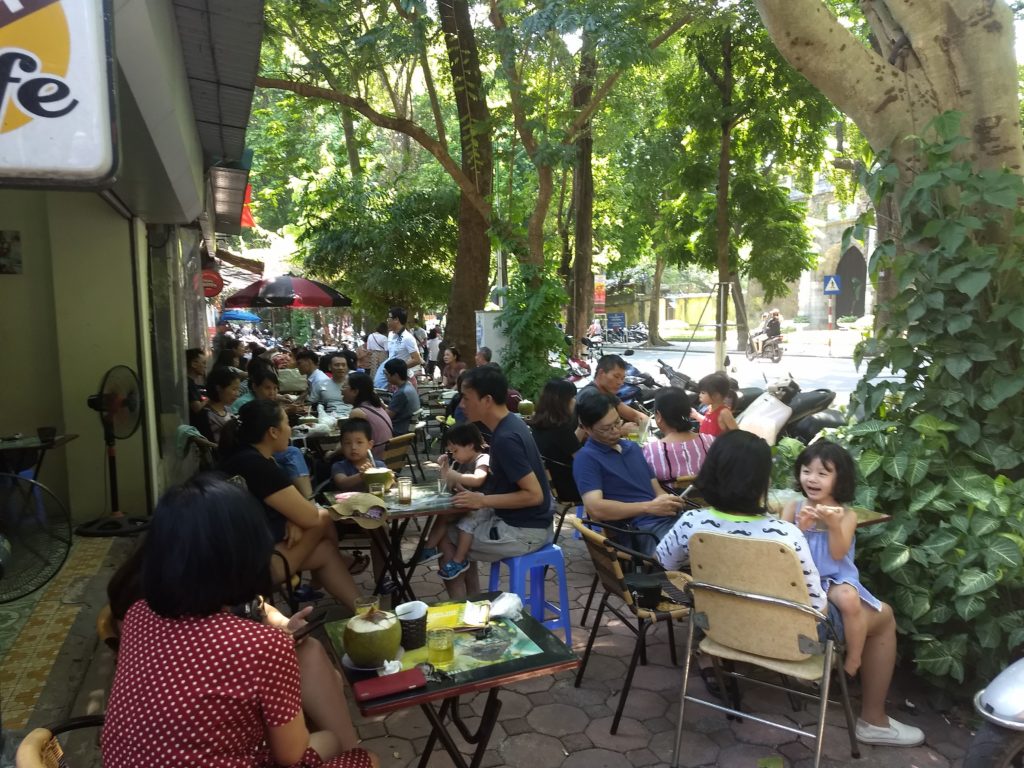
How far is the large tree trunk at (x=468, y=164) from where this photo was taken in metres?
9.68

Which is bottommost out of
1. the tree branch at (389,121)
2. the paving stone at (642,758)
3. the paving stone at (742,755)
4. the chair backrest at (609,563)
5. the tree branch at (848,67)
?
the paving stone at (642,758)

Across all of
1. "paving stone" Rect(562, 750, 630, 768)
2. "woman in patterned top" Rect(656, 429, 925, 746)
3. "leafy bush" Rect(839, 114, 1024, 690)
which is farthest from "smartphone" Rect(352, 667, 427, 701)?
"leafy bush" Rect(839, 114, 1024, 690)

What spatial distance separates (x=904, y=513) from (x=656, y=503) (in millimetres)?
1127

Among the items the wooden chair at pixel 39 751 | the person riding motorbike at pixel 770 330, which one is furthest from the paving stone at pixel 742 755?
the person riding motorbike at pixel 770 330

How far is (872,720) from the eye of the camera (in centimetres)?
319

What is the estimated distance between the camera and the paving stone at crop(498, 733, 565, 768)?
3.07 metres

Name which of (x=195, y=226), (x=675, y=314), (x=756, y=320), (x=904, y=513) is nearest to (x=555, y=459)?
(x=904, y=513)

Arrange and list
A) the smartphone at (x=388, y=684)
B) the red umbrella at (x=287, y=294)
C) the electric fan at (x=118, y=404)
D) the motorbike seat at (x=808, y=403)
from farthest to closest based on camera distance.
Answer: the red umbrella at (x=287, y=294) < the motorbike seat at (x=808, y=403) < the electric fan at (x=118, y=404) < the smartphone at (x=388, y=684)

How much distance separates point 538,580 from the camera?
407 cm

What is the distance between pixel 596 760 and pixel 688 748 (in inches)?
15.3

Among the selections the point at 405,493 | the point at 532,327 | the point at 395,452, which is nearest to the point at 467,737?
the point at 405,493

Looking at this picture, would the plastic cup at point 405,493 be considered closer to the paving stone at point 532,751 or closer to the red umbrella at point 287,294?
the paving stone at point 532,751

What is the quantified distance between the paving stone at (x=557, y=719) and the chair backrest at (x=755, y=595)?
0.77 meters

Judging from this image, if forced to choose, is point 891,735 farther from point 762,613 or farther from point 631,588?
point 631,588
